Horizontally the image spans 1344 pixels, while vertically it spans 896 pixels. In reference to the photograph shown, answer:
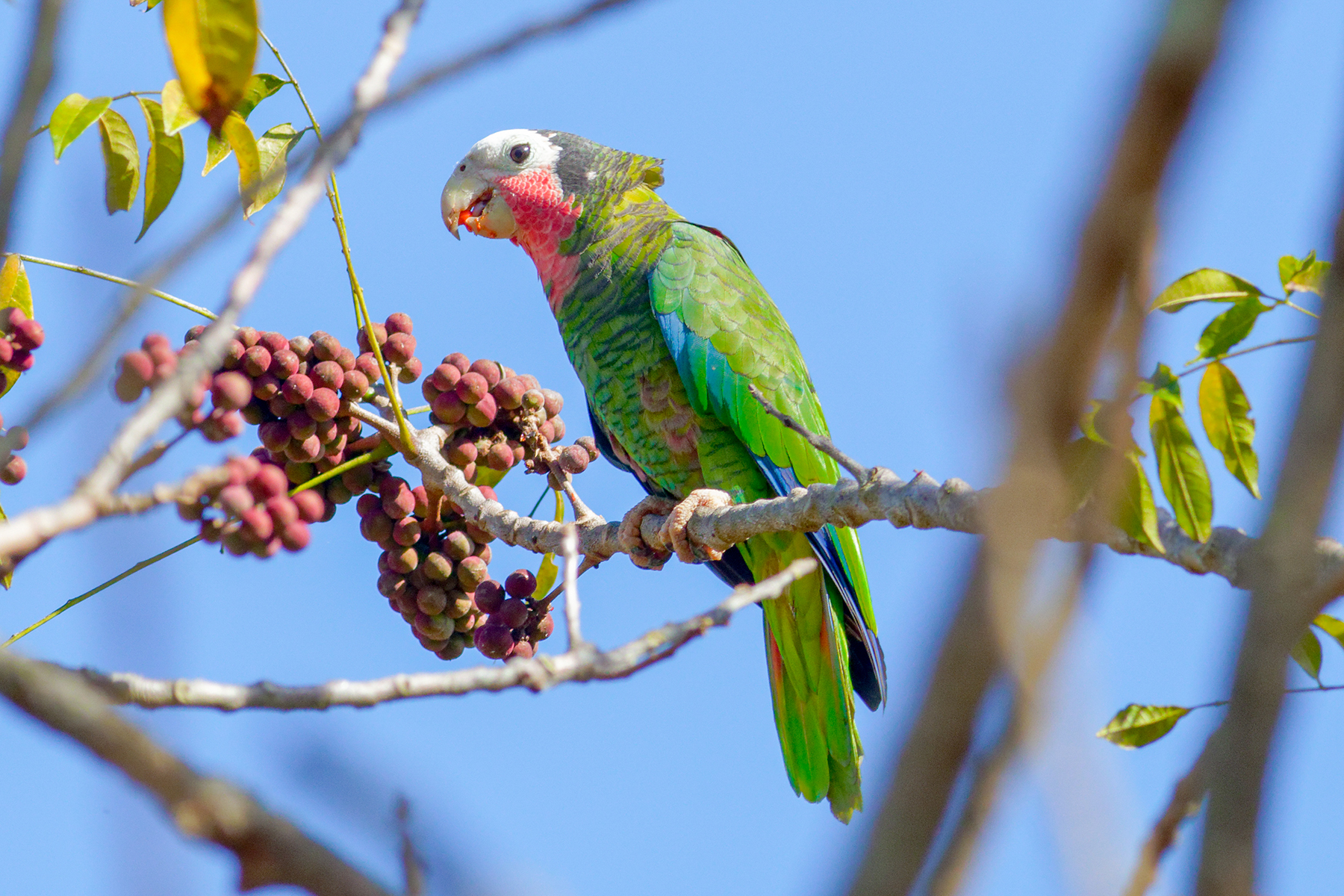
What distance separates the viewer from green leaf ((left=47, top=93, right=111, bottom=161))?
2.01 meters

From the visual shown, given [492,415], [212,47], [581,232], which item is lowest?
[492,415]

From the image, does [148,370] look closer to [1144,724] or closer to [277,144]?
[277,144]

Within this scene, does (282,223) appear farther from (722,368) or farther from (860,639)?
(860,639)

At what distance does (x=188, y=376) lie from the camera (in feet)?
3.20

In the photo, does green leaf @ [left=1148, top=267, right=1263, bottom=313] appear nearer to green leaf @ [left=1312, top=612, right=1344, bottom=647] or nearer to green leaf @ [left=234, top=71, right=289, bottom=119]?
green leaf @ [left=1312, top=612, right=1344, bottom=647]

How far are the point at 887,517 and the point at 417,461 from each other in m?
1.28

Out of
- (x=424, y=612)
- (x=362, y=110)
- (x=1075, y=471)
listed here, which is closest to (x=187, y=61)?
(x=362, y=110)

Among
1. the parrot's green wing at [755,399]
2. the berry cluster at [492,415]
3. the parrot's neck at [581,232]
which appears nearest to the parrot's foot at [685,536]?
the berry cluster at [492,415]

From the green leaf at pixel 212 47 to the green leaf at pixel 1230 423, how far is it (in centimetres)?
151

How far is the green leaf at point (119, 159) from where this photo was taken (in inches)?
85.4

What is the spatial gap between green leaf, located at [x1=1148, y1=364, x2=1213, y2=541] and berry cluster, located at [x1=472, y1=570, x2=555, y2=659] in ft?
5.42

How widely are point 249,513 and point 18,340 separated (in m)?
1.18

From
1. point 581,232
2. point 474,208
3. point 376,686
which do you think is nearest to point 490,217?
point 474,208

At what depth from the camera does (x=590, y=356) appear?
3.84m
